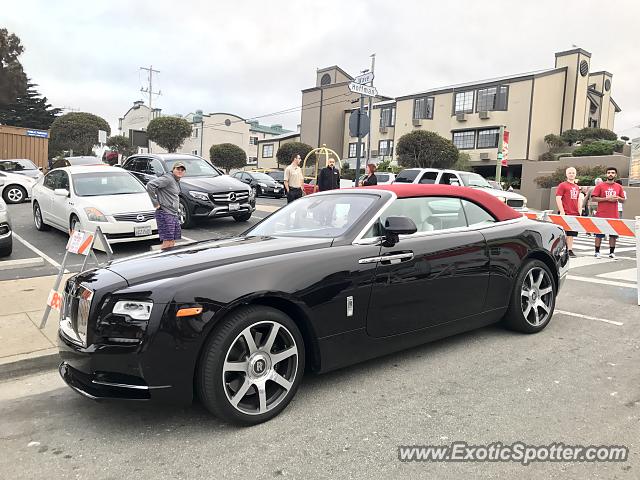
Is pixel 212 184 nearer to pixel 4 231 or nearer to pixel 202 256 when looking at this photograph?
pixel 4 231

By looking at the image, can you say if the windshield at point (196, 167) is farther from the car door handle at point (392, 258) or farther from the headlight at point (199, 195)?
the car door handle at point (392, 258)

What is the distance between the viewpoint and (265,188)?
24.4 meters

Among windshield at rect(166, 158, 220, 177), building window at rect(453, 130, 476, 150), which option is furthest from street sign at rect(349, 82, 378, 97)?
building window at rect(453, 130, 476, 150)

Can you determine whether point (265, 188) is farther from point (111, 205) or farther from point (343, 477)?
point (343, 477)

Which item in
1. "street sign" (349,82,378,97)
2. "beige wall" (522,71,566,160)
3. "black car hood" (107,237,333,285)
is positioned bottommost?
"black car hood" (107,237,333,285)

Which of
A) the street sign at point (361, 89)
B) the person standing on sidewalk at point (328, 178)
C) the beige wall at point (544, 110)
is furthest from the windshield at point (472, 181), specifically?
the beige wall at point (544, 110)

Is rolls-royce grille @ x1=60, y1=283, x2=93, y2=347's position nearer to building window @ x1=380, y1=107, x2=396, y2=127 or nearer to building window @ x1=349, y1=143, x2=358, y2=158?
building window @ x1=380, y1=107, x2=396, y2=127

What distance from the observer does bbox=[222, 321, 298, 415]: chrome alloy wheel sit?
3246 millimetres

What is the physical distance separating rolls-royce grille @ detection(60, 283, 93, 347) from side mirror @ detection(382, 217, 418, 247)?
2.07 meters

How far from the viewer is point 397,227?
3857 mm

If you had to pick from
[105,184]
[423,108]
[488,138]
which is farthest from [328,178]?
[423,108]

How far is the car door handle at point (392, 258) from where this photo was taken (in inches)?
151

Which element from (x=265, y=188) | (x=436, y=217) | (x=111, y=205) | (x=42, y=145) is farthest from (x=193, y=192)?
(x=42, y=145)

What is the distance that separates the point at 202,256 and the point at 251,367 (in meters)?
0.86
